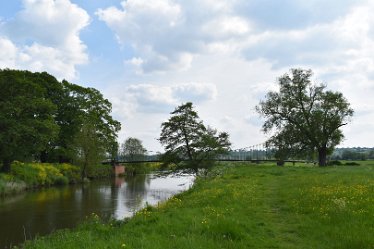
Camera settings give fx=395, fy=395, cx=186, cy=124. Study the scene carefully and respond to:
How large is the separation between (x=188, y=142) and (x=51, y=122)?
16667mm

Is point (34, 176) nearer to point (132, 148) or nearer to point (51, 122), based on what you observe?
point (51, 122)

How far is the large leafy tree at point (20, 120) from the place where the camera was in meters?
41.6

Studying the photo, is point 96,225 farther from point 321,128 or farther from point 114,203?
point 321,128

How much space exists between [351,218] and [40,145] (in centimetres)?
3981

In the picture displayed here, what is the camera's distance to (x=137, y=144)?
110 m

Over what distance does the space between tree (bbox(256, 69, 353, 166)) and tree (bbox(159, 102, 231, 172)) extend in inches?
381

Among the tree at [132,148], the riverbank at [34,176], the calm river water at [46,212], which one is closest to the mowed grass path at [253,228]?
the calm river water at [46,212]

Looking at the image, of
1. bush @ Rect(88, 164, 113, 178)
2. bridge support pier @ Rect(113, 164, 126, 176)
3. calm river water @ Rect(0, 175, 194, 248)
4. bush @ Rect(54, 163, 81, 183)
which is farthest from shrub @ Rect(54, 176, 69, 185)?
bridge support pier @ Rect(113, 164, 126, 176)

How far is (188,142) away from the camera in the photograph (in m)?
48.5

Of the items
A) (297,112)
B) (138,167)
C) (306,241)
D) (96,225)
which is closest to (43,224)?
(96,225)

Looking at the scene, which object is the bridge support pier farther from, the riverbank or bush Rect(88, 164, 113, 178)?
the riverbank

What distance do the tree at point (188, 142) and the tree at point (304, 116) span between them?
9.68 metres

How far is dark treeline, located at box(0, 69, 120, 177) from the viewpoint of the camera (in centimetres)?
4259

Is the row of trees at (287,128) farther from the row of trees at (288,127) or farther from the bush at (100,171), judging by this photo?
the bush at (100,171)
